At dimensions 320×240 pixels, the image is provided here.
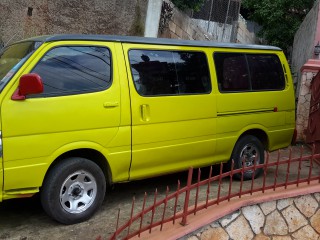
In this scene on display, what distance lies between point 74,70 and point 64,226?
1547 millimetres

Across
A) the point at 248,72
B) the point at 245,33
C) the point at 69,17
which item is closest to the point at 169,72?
the point at 248,72

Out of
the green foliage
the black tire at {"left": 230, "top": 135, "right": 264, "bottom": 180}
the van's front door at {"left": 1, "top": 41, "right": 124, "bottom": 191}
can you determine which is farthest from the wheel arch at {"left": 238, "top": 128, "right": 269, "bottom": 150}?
the green foliage

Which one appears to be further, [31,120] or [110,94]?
[110,94]

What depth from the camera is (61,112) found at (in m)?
3.92

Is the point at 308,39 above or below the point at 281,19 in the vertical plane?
below

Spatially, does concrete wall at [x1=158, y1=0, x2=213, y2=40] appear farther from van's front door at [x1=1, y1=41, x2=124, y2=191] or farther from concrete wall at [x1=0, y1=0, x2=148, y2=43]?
van's front door at [x1=1, y1=41, x2=124, y2=191]

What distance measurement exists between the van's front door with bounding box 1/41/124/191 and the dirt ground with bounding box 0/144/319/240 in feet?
1.68

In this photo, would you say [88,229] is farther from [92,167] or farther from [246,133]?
[246,133]

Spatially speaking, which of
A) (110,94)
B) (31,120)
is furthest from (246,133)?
(31,120)

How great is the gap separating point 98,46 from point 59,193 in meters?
1.55

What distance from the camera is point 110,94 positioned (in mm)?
4262

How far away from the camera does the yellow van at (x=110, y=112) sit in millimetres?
3754

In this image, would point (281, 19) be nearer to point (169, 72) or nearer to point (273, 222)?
point (169, 72)

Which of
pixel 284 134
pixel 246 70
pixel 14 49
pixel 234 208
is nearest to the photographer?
pixel 234 208
